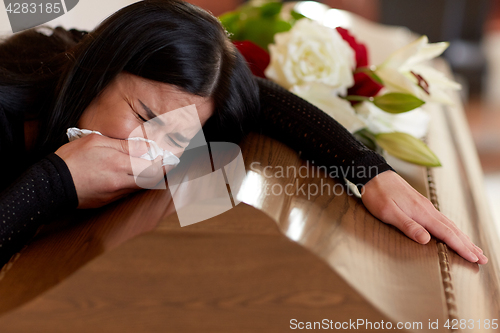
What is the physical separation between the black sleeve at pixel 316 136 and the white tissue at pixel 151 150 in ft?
0.60

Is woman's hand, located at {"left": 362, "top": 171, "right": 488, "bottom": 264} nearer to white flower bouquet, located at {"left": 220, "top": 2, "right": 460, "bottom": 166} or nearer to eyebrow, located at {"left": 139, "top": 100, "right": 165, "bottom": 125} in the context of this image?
white flower bouquet, located at {"left": 220, "top": 2, "right": 460, "bottom": 166}

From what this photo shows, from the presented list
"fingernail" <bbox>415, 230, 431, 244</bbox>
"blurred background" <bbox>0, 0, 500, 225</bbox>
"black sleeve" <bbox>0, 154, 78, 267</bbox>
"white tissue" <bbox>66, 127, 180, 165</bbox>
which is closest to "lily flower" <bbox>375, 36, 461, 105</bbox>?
"fingernail" <bbox>415, 230, 431, 244</bbox>

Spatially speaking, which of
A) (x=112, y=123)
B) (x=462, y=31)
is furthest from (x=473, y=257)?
(x=462, y=31)

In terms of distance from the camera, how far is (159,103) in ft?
1.98

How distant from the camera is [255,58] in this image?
2.92 feet

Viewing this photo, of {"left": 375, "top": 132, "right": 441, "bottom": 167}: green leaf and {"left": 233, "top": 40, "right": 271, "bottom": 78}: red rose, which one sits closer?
{"left": 375, "top": 132, "right": 441, "bottom": 167}: green leaf

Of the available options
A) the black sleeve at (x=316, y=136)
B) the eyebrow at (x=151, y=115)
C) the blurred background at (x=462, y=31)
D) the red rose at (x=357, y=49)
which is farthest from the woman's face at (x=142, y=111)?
the blurred background at (x=462, y=31)

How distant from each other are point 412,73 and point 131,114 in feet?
1.66

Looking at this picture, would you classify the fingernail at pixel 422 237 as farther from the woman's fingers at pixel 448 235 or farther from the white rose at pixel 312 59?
the white rose at pixel 312 59

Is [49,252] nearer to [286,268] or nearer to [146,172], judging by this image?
[146,172]

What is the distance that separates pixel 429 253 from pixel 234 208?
25cm

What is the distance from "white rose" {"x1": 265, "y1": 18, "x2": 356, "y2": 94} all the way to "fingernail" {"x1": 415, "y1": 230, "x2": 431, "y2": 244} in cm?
33

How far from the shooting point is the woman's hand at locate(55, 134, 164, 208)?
0.54 meters

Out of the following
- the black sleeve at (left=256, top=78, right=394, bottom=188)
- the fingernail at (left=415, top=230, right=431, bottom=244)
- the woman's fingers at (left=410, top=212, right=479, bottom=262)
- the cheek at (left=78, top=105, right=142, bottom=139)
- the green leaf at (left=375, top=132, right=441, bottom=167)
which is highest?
the cheek at (left=78, top=105, right=142, bottom=139)
